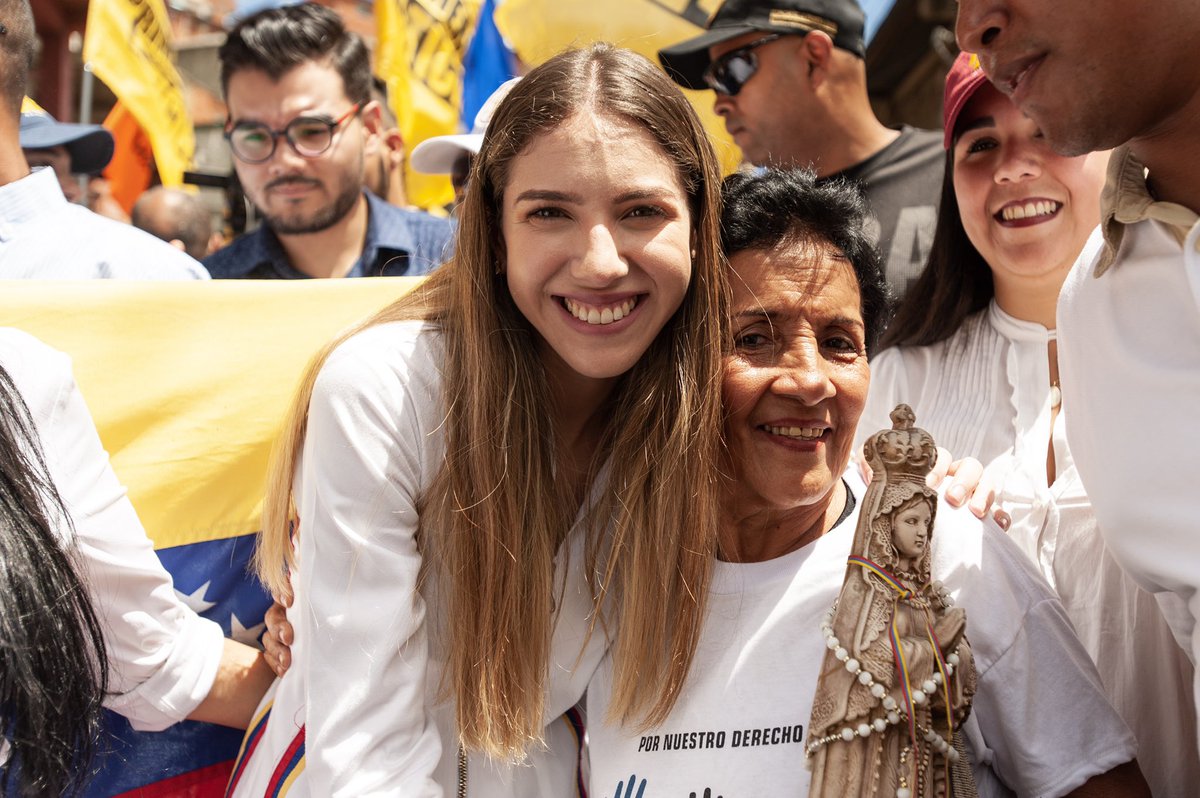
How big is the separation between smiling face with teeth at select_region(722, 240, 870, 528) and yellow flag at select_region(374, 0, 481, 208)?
12.8 ft

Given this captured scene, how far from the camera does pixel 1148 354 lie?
1.78m

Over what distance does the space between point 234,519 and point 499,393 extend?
1.11 m

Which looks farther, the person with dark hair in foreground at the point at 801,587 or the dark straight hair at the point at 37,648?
the person with dark hair in foreground at the point at 801,587

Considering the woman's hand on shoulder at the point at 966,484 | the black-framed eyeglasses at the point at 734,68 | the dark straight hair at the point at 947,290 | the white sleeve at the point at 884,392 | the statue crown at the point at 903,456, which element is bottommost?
the white sleeve at the point at 884,392

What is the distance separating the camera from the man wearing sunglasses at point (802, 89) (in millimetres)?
4020

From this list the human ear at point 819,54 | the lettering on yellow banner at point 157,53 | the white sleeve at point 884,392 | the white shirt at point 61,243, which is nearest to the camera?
the white sleeve at point 884,392

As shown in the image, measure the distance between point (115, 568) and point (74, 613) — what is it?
521 mm

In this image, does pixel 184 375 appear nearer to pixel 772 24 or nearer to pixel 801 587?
pixel 801 587

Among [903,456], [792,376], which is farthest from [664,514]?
[903,456]

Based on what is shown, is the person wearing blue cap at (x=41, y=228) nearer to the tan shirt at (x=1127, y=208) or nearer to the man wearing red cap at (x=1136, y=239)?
the man wearing red cap at (x=1136, y=239)

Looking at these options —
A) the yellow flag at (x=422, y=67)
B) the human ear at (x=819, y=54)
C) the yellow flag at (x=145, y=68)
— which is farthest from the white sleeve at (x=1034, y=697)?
the yellow flag at (x=145, y=68)

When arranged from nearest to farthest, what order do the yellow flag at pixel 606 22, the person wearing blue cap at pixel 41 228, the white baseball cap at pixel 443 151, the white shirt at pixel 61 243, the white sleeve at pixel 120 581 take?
the white sleeve at pixel 120 581
the person wearing blue cap at pixel 41 228
the white shirt at pixel 61 243
the white baseball cap at pixel 443 151
the yellow flag at pixel 606 22

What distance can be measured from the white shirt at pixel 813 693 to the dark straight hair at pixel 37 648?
906 millimetres

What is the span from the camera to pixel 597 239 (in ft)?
6.95
